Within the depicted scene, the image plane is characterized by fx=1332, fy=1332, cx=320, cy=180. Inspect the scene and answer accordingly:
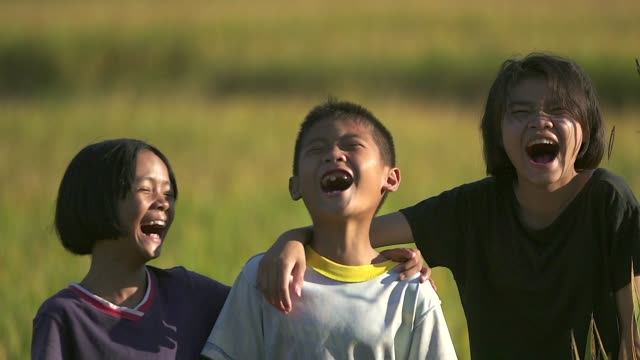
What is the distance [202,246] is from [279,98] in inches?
371

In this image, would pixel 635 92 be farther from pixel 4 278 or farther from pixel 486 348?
pixel 486 348

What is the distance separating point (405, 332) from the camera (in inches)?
122

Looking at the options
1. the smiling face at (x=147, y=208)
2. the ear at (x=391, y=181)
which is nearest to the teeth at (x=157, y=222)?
the smiling face at (x=147, y=208)

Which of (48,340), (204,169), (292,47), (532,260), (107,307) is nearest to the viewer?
(48,340)

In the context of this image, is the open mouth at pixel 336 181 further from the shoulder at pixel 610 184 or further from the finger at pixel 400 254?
the shoulder at pixel 610 184

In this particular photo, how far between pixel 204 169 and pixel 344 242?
6121mm

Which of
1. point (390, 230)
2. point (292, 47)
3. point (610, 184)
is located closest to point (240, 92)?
point (292, 47)

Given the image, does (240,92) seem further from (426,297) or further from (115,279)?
(426,297)

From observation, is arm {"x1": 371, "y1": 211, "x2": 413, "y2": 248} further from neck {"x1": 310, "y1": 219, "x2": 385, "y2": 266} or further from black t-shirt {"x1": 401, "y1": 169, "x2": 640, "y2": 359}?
neck {"x1": 310, "y1": 219, "x2": 385, "y2": 266}

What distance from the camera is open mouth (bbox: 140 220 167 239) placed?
126 inches

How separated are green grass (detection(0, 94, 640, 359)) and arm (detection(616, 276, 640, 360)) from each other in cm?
172

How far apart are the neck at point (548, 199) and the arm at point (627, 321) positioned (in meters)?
0.28

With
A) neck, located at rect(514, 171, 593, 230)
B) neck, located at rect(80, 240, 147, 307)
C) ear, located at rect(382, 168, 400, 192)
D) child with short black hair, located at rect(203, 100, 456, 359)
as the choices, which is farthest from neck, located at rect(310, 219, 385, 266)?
neck, located at rect(514, 171, 593, 230)

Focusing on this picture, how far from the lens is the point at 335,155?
310 cm
